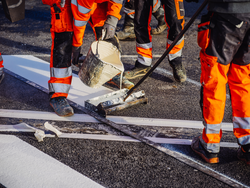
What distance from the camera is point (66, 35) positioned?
3191 mm

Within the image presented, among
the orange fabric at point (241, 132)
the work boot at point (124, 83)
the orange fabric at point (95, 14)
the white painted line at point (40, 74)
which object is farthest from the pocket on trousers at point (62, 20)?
the orange fabric at point (241, 132)

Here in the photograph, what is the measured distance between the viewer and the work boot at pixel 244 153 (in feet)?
7.97

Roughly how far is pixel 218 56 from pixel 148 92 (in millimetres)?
1754

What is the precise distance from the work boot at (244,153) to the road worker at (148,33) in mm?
1685

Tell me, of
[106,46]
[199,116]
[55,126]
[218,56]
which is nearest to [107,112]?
[55,126]

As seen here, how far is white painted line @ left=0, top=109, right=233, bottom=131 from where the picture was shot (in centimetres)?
311

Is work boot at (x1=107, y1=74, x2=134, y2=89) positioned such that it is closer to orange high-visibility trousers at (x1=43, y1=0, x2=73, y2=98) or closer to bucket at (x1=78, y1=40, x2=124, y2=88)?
bucket at (x1=78, y1=40, x2=124, y2=88)

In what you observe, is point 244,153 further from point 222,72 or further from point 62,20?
point 62,20

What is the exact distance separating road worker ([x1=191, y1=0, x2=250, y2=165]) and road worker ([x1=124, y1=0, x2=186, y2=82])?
1641 mm

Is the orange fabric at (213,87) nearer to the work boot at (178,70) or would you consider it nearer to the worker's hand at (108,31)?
the worker's hand at (108,31)

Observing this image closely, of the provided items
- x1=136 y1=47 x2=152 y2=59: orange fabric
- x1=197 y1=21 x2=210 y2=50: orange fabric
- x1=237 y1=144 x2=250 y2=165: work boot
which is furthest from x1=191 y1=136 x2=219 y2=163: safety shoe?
x1=136 y1=47 x2=152 y2=59: orange fabric

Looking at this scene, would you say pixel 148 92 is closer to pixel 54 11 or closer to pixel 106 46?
pixel 106 46

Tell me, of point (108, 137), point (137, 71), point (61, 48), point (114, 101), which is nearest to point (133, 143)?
point (108, 137)

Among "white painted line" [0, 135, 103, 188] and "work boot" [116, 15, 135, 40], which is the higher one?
"work boot" [116, 15, 135, 40]
